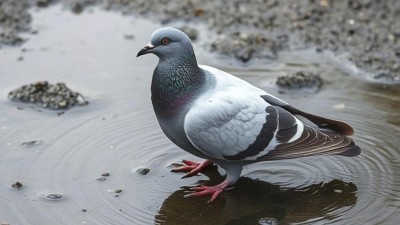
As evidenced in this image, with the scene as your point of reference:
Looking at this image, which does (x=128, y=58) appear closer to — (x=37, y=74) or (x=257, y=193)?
(x=37, y=74)

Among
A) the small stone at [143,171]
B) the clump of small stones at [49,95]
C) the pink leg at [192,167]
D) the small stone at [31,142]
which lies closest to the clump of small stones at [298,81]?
the pink leg at [192,167]

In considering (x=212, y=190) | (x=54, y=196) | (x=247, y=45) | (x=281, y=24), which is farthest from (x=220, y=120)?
(x=281, y=24)

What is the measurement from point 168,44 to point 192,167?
3.45 feet

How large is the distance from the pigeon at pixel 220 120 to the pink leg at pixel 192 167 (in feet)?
0.89

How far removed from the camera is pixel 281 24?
9008mm

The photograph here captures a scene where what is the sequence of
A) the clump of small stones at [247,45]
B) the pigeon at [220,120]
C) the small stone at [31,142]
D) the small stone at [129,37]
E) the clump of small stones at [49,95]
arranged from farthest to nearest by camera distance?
the small stone at [129,37] < the clump of small stones at [247,45] < the clump of small stones at [49,95] < the small stone at [31,142] < the pigeon at [220,120]

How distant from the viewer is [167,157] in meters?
6.46

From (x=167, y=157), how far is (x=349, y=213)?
162 cm

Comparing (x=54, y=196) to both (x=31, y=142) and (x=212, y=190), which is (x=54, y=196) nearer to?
(x=31, y=142)

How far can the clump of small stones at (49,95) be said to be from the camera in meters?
7.28

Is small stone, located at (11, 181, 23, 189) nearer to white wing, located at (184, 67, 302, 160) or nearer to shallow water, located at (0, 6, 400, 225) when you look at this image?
shallow water, located at (0, 6, 400, 225)

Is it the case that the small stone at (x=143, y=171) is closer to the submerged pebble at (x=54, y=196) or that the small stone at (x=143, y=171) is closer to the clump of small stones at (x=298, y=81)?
the submerged pebble at (x=54, y=196)

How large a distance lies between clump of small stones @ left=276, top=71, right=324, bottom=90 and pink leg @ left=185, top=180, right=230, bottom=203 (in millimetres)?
1942

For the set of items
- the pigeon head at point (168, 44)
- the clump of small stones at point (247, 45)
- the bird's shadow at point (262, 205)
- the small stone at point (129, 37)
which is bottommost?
the bird's shadow at point (262, 205)
